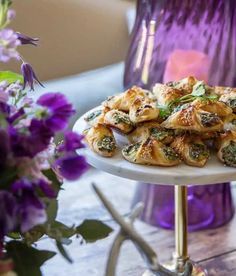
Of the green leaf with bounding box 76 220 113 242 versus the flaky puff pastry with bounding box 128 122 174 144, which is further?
the flaky puff pastry with bounding box 128 122 174 144

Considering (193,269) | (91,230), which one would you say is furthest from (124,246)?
(91,230)

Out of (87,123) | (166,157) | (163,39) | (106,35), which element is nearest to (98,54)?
(106,35)

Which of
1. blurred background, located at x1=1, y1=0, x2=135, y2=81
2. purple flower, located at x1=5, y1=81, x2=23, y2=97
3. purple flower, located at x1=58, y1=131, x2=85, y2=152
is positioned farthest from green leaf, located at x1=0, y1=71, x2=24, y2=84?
blurred background, located at x1=1, y1=0, x2=135, y2=81

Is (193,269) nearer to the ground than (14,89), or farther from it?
nearer to the ground

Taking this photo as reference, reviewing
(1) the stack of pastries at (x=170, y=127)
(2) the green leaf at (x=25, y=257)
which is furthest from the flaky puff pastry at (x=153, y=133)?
(2) the green leaf at (x=25, y=257)

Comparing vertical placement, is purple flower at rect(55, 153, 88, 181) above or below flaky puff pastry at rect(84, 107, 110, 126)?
above

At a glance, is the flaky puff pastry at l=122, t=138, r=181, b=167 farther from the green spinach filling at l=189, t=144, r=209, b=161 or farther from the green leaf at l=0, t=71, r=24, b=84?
the green leaf at l=0, t=71, r=24, b=84

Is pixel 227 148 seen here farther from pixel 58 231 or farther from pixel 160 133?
pixel 58 231
